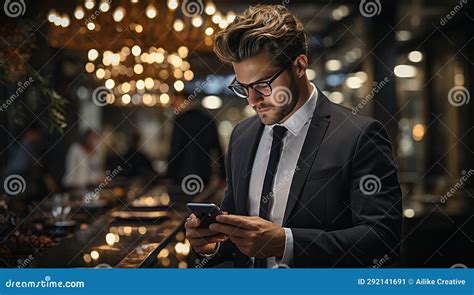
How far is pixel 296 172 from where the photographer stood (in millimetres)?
2072

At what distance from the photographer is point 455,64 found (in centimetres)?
661

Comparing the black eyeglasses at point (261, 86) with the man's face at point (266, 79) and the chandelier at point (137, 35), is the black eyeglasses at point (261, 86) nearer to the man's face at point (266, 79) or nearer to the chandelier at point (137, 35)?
the man's face at point (266, 79)

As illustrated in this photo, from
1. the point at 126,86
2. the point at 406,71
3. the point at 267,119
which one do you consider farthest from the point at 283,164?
the point at 406,71

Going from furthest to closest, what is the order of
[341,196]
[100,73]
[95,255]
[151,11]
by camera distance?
[100,73] → [151,11] → [95,255] → [341,196]

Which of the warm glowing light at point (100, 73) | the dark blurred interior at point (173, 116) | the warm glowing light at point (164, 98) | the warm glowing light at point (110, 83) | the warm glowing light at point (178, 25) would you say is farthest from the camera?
the warm glowing light at point (164, 98)

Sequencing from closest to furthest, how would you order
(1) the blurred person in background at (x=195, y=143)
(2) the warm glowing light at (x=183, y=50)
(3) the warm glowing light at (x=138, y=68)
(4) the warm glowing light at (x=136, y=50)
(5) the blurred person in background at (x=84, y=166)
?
(1) the blurred person in background at (x=195, y=143), (4) the warm glowing light at (x=136, y=50), (2) the warm glowing light at (x=183, y=50), (3) the warm glowing light at (x=138, y=68), (5) the blurred person in background at (x=84, y=166)

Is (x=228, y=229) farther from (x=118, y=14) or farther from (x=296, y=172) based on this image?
(x=118, y=14)

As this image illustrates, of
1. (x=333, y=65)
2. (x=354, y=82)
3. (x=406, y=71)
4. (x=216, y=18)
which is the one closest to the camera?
(x=216, y=18)

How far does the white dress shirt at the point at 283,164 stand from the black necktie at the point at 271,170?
0.4 inches

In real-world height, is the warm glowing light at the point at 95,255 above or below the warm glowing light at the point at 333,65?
below

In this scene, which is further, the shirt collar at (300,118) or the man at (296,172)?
the shirt collar at (300,118)

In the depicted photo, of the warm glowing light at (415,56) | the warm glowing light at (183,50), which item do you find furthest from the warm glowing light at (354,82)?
the warm glowing light at (183,50)

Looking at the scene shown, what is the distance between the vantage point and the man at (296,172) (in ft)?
6.45

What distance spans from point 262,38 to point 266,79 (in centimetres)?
14
